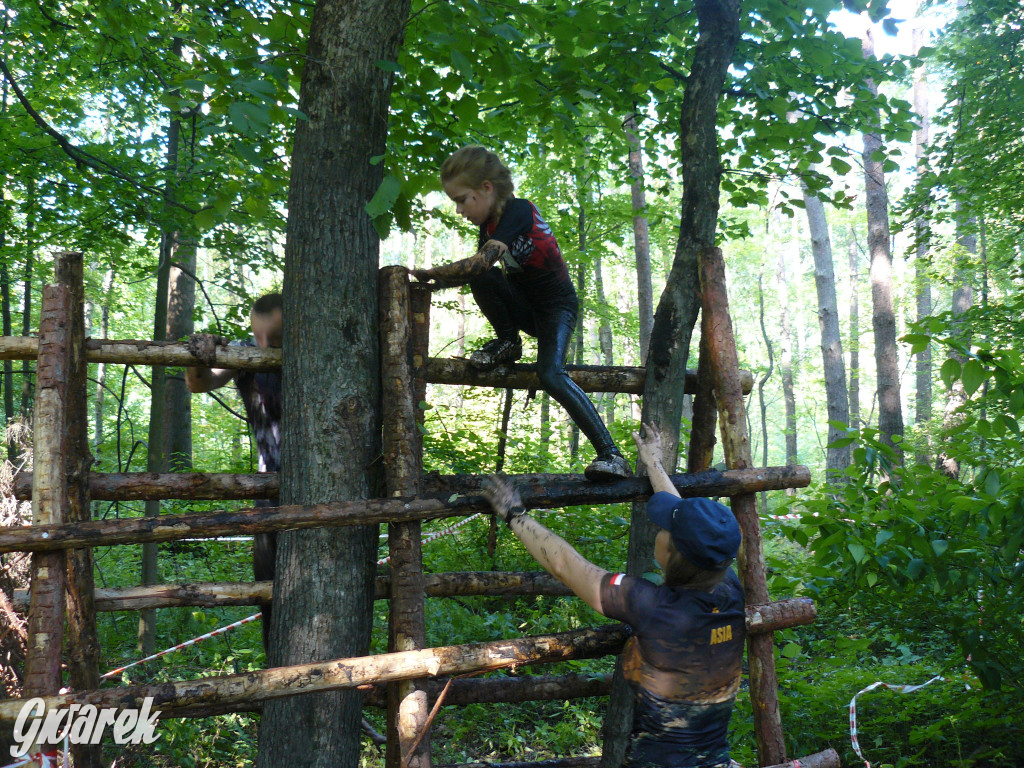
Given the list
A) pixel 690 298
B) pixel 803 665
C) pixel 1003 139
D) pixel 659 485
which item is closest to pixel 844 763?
pixel 803 665

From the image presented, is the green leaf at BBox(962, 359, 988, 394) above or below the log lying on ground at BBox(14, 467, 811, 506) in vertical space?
above

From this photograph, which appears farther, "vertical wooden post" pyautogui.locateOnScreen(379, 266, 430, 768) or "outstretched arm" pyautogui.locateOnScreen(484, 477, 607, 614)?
"vertical wooden post" pyautogui.locateOnScreen(379, 266, 430, 768)

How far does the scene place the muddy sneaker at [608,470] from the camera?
307 centimetres

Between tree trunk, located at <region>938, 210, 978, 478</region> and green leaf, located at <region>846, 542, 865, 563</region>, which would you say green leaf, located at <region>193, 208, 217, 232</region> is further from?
tree trunk, located at <region>938, 210, 978, 478</region>

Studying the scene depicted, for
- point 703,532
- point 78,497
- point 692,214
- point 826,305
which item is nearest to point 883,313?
point 826,305

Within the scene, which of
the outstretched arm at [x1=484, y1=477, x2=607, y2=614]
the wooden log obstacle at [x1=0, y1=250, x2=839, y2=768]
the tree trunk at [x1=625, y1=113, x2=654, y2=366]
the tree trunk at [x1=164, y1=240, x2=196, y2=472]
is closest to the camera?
the outstretched arm at [x1=484, y1=477, x2=607, y2=614]

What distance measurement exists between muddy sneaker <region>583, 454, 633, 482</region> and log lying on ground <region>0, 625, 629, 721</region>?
2.36ft

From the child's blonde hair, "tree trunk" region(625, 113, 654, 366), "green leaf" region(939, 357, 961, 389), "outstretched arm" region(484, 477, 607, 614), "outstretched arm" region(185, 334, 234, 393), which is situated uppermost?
"tree trunk" region(625, 113, 654, 366)

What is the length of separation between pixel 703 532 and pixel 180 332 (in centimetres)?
736

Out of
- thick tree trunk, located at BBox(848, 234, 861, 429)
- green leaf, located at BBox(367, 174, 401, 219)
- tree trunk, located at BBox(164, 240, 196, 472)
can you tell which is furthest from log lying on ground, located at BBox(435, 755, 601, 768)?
thick tree trunk, located at BBox(848, 234, 861, 429)

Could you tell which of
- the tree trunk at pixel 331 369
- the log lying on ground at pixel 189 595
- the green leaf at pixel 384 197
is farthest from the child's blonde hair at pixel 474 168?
the log lying on ground at pixel 189 595

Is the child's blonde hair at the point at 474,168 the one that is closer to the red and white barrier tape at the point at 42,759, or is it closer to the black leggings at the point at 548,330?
the black leggings at the point at 548,330

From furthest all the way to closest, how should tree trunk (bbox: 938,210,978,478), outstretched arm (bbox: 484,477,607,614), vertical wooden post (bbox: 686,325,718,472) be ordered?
tree trunk (bbox: 938,210,978,478)
vertical wooden post (bbox: 686,325,718,472)
outstretched arm (bbox: 484,477,607,614)

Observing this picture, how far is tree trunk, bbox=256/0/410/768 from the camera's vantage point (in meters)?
2.75
